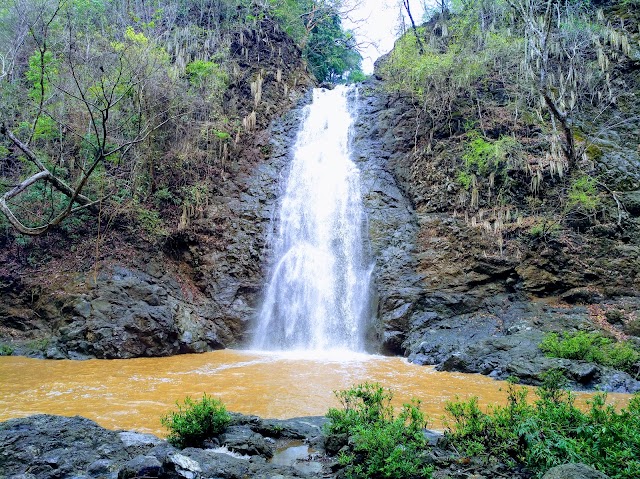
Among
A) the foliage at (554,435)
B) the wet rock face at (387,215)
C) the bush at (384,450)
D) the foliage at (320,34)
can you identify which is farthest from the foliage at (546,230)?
the foliage at (320,34)

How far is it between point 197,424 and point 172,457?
3.34ft

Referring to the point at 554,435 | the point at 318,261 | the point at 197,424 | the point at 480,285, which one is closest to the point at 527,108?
the point at 480,285

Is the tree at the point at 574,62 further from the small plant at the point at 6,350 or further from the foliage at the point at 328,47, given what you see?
the small plant at the point at 6,350

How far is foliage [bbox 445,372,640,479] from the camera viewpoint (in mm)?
3375

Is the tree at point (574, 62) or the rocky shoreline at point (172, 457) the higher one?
the tree at point (574, 62)


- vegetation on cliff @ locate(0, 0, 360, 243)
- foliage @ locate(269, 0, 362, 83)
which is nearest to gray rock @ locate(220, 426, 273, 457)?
vegetation on cliff @ locate(0, 0, 360, 243)

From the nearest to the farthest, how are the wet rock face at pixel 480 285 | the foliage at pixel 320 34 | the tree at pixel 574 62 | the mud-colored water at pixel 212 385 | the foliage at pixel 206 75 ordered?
the mud-colored water at pixel 212 385 → the wet rock face at pixel 480 285 → the tree at pixel 574 62 → the foliage at pixel 206 75 → the foliage at pixel 320 34

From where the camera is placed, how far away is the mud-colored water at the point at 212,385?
688 cm

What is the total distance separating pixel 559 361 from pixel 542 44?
1042 cm

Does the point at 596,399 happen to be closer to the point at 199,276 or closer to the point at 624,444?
the point at 624,444

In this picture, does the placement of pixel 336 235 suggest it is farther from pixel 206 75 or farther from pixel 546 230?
pixel 206 75

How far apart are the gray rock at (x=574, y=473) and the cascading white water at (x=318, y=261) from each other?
1060 cm

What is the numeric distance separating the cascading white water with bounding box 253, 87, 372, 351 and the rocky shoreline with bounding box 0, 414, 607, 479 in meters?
9.09

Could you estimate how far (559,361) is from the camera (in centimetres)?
929
